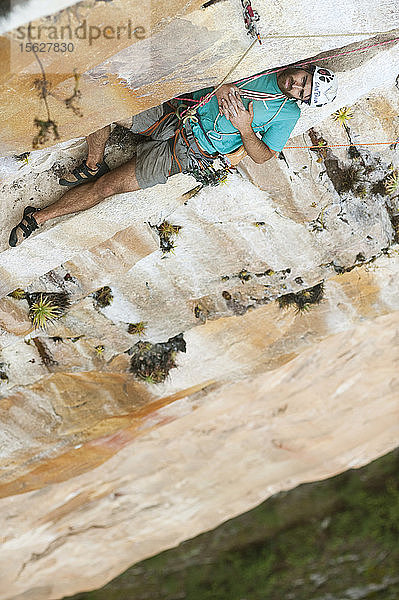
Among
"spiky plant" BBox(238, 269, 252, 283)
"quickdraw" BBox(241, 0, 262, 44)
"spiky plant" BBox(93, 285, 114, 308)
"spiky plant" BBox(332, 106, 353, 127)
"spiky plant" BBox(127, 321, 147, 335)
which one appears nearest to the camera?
"quickdraw" BBox(241, 0, 262, 44)

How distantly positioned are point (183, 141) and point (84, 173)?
0.77 meters

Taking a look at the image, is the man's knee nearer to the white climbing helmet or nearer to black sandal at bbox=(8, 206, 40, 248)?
black sandal at bbox=(8, 206, 40, 248)

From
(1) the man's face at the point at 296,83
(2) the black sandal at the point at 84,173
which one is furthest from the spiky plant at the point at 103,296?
(1) the man's face at the point at 296,83

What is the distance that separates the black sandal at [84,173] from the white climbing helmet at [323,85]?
1.58m

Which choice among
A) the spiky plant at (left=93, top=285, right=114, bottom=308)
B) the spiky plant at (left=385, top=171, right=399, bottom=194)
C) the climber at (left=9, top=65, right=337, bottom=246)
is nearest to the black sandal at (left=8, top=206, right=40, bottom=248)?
the climber at (left=9, top=65, right=337, bottom=246)

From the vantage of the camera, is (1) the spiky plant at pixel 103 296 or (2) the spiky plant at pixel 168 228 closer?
(2) the spiky plant at pixel 168 228

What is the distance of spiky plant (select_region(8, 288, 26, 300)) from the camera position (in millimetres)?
4305

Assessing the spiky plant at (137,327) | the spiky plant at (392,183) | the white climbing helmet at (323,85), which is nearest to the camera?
the white climbing helmet at (323,85)

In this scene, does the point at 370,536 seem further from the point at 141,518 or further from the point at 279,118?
the point at 279,118

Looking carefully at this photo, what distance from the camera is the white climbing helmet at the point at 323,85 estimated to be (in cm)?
320

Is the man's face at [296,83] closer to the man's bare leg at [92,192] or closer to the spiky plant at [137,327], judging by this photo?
the man's bare leg at [92,192]

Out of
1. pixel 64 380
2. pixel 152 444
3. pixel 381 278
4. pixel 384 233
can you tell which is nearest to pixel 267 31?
pixel 384 233

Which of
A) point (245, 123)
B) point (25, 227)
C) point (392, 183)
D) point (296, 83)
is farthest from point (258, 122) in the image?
point (25, 227)

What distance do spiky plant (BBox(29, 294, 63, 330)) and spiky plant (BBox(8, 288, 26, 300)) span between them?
12 centimetres
